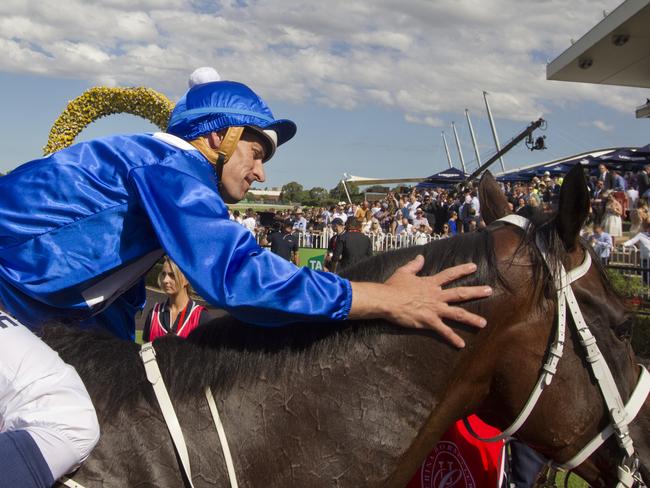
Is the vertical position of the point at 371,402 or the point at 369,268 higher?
the point at 369,268

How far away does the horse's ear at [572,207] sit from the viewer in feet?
6.10

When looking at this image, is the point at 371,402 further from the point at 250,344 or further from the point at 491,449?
the point at 491,449

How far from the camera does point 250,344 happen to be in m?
2.04

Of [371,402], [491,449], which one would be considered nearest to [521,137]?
[491,449]

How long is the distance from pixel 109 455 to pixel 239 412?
15.4 inches

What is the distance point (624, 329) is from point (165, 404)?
1509 mm

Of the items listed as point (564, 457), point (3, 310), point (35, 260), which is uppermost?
point (35, 260)

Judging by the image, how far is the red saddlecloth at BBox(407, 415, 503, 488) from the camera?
3.40 metres

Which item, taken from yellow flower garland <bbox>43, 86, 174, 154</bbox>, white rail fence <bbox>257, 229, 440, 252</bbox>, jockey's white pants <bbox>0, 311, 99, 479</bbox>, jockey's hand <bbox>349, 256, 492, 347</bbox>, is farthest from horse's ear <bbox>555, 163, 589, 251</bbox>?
white rail fence <bbox>257, 229, 440, 252</bbox>

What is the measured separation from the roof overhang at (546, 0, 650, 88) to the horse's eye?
49.9ft

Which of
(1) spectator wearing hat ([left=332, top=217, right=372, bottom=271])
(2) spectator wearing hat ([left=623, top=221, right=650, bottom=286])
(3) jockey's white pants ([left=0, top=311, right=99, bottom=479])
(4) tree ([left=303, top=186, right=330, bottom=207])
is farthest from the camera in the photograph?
(4) tree ([left=303, top=186, right=330, bottom=207])

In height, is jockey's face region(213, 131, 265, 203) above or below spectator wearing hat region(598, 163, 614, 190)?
below

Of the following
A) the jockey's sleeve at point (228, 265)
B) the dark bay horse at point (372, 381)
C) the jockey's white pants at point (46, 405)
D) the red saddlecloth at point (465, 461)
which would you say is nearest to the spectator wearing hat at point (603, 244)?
the red saddlecloth at point (465, 461)

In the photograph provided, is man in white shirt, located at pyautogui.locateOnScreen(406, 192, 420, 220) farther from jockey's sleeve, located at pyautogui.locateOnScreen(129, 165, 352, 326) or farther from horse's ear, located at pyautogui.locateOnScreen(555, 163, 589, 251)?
jockey's sleeve, located at pyautogui.locateOnScreen(129, 165, 352, 326)
